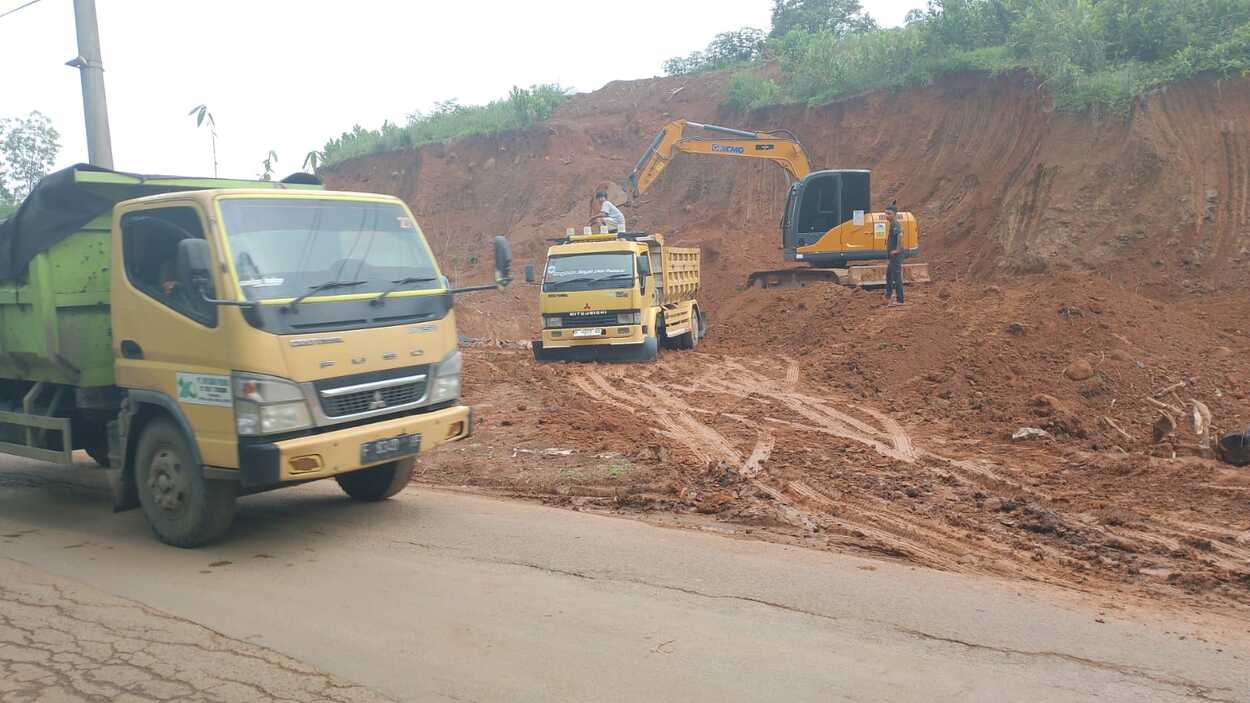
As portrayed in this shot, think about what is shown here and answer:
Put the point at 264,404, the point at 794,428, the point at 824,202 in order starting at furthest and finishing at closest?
the point at 824,202 → the point at 794,428 → the point at 264,404

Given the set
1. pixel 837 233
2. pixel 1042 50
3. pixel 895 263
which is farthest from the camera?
pixel 1042 50

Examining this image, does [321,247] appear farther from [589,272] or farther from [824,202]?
[824,202]

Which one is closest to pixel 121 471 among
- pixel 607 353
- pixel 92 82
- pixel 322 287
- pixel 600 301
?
pixel 322 287

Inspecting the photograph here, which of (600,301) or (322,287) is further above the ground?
(322,287)

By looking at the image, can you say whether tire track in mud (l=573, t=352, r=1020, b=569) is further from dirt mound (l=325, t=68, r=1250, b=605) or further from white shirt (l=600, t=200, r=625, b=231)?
white shirt (l=600, t=200, r=625, b=231)

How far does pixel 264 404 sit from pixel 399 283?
1446 millimetres

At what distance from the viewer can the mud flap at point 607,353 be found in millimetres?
16641

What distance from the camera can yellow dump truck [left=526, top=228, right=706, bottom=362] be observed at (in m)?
16.3

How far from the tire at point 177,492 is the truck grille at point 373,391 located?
3.33 ft

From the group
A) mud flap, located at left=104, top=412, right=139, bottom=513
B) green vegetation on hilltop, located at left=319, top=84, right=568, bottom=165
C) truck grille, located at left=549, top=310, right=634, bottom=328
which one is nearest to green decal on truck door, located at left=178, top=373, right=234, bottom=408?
mud flap, located at left=104, top=412, right=139, bottom=513

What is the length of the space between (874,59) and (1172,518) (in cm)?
2448

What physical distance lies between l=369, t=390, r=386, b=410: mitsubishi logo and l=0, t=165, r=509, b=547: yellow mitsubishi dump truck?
0.01m

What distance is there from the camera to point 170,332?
21.4ft

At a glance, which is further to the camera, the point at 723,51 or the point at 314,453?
the point at 723,51
